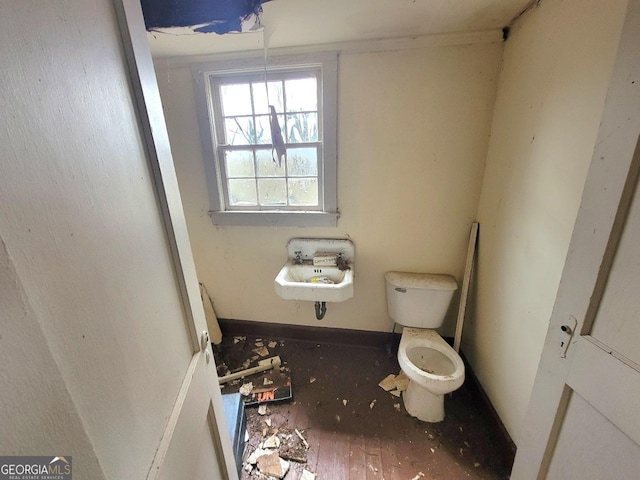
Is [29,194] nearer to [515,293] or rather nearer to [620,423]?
[620,423]

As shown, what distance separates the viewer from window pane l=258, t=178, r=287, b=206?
71.0 inches

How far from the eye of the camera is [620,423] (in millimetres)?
576

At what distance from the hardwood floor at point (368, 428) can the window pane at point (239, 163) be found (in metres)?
1.40

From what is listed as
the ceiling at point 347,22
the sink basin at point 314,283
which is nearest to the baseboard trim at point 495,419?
the sink basin at point 314,283

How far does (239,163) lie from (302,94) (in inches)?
24.4

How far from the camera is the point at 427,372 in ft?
5.18

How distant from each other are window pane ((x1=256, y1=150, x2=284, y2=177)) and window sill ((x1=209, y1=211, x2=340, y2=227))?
0.89 feet

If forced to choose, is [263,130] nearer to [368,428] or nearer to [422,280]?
[422,280]

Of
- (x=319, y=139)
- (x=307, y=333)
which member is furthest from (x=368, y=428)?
(x=319, y=139)

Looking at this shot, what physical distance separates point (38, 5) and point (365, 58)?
1487 mm

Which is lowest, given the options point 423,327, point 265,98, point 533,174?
point 423,327

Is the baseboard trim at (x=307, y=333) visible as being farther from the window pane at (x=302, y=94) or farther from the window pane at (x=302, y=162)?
the window pane at (x=302, y=94)

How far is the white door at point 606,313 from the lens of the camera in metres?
0.56

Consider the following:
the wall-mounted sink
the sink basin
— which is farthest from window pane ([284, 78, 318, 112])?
the sink basin
